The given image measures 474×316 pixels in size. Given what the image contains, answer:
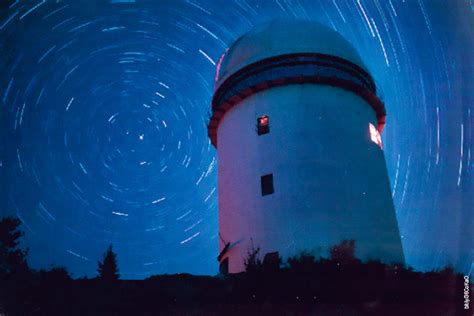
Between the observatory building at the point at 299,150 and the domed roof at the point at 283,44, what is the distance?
0.05 metres

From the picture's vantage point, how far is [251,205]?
627 inches

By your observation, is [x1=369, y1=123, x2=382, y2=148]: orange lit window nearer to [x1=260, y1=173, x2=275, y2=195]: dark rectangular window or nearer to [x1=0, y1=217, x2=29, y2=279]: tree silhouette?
[x1=260, y1=173, x2=275, y2=195]: dark rectangular window

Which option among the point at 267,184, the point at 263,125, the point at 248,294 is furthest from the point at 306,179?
the point at 248,294

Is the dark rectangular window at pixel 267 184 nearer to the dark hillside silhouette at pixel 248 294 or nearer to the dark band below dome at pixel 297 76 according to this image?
the dark band below dome at pixel 297 76

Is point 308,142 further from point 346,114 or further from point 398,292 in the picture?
point 398,292

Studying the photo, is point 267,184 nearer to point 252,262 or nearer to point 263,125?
point 263,125

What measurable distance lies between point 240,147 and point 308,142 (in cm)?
290

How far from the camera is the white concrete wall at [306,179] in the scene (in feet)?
48.4

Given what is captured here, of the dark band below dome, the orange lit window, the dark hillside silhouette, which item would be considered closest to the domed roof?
the dark band below dome

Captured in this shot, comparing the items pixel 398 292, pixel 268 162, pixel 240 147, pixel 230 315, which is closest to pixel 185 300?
pixel 230 315

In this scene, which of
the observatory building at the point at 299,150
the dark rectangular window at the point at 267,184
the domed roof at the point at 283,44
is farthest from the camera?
the domed roof at the point at 283,44

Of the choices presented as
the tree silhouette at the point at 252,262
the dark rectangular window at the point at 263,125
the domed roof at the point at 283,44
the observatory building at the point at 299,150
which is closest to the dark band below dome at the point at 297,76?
the observatory building at the point at 299,150

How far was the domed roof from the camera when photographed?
717 inches

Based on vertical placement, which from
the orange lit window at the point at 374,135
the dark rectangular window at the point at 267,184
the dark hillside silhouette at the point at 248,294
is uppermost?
the orange lit window at the point at 374,135
